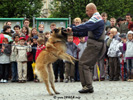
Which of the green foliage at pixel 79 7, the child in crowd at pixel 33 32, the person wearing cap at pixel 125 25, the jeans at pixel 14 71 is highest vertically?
the green foliage at pixel 79 7

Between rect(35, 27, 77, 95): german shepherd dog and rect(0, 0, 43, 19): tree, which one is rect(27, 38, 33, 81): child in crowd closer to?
rect(35, 27, 77, 95): german shepherd dog

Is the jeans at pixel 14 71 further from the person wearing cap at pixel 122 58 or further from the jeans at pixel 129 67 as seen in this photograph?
the jeans at pixel 129 67

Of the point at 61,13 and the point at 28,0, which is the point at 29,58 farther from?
the point at 28,0

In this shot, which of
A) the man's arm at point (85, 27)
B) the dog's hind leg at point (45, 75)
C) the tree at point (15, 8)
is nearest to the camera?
the man's arm at point (85, 27)

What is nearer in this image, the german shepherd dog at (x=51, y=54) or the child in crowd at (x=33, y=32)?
the german shepherd dog at (x=51, y=54)

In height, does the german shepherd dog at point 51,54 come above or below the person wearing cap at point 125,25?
below

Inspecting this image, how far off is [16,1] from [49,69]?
25782 mm

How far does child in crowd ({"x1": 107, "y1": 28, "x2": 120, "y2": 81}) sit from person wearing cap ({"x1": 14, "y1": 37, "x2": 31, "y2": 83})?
145 inches

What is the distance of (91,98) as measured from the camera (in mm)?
8328

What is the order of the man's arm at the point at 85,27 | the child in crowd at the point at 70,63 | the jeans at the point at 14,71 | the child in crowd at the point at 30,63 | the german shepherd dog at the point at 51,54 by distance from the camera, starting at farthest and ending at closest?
the child in crowd at the point at 30,63 < the jeans at the point at 14,71 < the child in crowd at the point at 70,63 < the german shepherd dog at the point at 51,54 < the man's arm at the point at 85,27

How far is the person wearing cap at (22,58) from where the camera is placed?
1432cm

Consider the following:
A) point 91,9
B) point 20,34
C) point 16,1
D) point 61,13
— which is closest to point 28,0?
point 16,1

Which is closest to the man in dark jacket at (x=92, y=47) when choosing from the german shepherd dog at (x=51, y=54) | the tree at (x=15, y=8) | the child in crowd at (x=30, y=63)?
the german shepherd dog at (x=51, y=54)

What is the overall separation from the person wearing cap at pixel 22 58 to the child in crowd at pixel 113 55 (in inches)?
145
